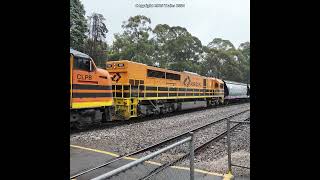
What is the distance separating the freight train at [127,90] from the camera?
10.5 metres

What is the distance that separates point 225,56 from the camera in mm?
57438

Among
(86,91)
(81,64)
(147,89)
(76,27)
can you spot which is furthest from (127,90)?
(76,27)

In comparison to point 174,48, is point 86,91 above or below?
below

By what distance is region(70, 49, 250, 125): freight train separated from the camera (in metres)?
10.5

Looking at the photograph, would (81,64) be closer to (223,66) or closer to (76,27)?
(76,27)

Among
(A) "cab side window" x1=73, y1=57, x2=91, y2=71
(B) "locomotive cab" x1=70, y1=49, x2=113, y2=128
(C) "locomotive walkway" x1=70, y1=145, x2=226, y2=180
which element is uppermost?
(A) "cab side window" x1=73, y1=57, x2=91, y2=71

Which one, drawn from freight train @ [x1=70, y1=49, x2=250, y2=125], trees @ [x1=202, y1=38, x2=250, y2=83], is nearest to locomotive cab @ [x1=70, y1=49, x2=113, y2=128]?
freight train @ [x1=70, y1=49, x2=250, y2=125]

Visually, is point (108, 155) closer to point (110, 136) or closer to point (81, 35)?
point (110, 136)

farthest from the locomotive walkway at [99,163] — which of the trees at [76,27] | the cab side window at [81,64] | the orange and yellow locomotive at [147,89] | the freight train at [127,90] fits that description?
the trees at [76,27]

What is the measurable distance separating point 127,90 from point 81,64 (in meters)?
4.61

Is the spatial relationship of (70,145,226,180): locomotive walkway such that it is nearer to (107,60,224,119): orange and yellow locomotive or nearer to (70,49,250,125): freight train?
(70,49,250,125): freight train

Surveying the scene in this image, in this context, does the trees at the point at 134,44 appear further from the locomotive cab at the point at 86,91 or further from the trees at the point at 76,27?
the locomotive cab at the point at 86,91

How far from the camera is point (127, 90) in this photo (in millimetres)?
15008
